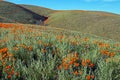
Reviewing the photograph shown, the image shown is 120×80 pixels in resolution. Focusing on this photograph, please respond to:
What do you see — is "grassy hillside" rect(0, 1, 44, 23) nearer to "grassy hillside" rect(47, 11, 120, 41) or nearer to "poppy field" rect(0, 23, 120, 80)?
"grassy hillside" rect(47, 11, 120, 41)

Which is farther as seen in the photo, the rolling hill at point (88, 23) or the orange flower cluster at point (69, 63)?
the rolling hill at point (88, 23)

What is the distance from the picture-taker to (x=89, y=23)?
209 feet

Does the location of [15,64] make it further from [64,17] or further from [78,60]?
[64,17]

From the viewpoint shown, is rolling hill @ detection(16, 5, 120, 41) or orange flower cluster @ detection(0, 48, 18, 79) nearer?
orange flower cluster @ detection(0, 48, 18, 79)

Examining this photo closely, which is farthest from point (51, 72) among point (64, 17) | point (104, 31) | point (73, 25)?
point (64, 17)

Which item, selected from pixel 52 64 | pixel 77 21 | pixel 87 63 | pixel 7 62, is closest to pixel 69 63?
pixel 52 64

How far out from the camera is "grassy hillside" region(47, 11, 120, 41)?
5624cm

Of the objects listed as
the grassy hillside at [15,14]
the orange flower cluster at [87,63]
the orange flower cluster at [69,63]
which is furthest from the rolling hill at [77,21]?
the orange flower cluster at [69,63]

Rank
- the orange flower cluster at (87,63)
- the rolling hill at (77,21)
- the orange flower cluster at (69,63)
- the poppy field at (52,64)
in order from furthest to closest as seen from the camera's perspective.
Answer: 1. the rolling hill at (77,21)
2. the orange flower cluster at (87,63)
3. the orange flower cluster at (69,63)
4. the poppy field at (52,64)

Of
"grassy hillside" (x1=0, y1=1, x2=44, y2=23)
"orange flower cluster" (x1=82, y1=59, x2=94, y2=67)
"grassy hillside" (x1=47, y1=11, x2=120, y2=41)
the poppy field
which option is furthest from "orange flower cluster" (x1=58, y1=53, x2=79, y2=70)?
"grassy hillside" (x1=0, y1=1, x2=44, y2=23)

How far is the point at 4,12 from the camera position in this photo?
210 ft

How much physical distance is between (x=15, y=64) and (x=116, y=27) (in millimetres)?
53344

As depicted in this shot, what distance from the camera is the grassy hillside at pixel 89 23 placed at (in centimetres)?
5624

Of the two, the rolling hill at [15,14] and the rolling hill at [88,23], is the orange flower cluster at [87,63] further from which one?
the rolling hill at [15,14]
